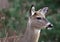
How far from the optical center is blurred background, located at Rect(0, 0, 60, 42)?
30.3 feet

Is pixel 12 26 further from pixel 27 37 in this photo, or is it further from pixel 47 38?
pixel 27 37

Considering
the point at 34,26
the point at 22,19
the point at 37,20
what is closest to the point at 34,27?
the point at 34,26

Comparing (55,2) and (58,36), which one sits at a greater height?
(55,2)

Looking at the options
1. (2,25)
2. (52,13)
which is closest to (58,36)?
(52,13)

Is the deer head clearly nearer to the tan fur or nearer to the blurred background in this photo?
the tan fur

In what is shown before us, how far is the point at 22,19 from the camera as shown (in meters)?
9.99

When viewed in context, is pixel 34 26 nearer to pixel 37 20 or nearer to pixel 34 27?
pixel 34 27

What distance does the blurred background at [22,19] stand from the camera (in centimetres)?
925

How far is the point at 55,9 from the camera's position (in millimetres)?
10133

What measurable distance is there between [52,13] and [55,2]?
41 cm

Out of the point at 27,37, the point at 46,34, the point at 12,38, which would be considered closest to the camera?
the point at 27,37

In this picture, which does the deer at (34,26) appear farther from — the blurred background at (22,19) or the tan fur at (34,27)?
the blurred background at (22,19)

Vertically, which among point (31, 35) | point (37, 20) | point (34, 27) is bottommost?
point (31, 35)

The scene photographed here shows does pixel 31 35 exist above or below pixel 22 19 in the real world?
below
